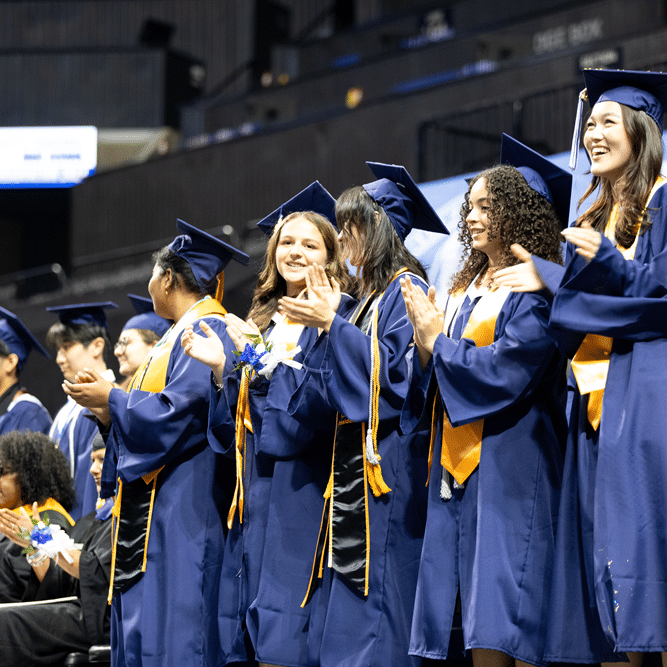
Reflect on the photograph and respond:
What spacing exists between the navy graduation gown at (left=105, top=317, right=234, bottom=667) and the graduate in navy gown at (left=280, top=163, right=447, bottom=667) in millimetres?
562

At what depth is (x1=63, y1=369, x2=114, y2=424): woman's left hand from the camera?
349 centimetres

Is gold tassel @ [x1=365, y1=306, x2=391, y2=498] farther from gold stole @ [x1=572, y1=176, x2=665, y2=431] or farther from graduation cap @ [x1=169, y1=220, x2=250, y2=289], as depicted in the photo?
graduation cap @ [x1=169, y1=220, x2=250, y2=289]

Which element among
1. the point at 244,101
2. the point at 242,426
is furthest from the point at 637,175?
the point at 244,101

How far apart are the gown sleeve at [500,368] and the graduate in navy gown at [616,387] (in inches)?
4.4

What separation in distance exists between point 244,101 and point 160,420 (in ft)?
35.7

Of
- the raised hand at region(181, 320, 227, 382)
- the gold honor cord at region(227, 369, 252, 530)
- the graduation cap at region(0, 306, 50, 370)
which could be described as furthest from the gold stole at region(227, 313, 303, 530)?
the graduation cap at region(0, 306, 50, 370)

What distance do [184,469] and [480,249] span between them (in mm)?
1413

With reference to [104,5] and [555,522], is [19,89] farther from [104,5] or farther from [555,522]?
[555,522]

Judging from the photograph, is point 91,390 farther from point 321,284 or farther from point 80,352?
point 80,352

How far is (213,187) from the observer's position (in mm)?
12547

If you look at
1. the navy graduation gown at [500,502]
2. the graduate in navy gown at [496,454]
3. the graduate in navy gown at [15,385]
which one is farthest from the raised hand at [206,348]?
the graduate in navy gown at [15,385]

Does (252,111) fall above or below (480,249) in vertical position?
above

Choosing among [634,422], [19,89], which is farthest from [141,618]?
[19,89]

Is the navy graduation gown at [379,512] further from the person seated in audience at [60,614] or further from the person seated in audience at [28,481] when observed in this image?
the person seated in audience at [28,481]
